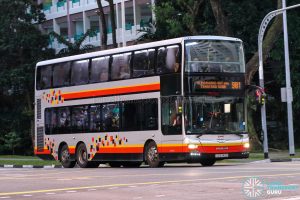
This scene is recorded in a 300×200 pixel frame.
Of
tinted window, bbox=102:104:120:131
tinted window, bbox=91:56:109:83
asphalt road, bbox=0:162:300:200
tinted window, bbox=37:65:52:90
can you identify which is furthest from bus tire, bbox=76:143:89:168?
asphalt road, bbox=0:162:300:200

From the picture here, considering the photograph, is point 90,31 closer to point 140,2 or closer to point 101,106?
point 140,2

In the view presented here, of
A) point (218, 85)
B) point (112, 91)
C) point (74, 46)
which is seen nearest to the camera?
point (218, 85)

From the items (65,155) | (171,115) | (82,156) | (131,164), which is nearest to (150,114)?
(171,115)

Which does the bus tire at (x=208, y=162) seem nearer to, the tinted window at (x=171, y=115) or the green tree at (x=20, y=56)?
the tinted window at (x=171, y=115)

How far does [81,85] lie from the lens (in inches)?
1246

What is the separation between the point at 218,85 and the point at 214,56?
3.50ft

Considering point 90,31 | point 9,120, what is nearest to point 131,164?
point 90,31

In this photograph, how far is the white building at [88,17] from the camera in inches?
2205

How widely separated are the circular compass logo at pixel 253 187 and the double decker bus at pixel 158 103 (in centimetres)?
928

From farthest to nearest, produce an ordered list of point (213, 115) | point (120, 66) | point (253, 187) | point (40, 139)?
point (40, 139) < point (120, 66) < point (213, 115) < point (253, 187)

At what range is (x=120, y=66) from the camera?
29.7 meters

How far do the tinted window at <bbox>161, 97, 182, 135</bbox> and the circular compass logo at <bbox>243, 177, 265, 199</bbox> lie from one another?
9.33 m

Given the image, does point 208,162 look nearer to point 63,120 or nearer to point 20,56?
point 63,120

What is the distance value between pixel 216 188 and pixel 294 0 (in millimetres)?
31217
